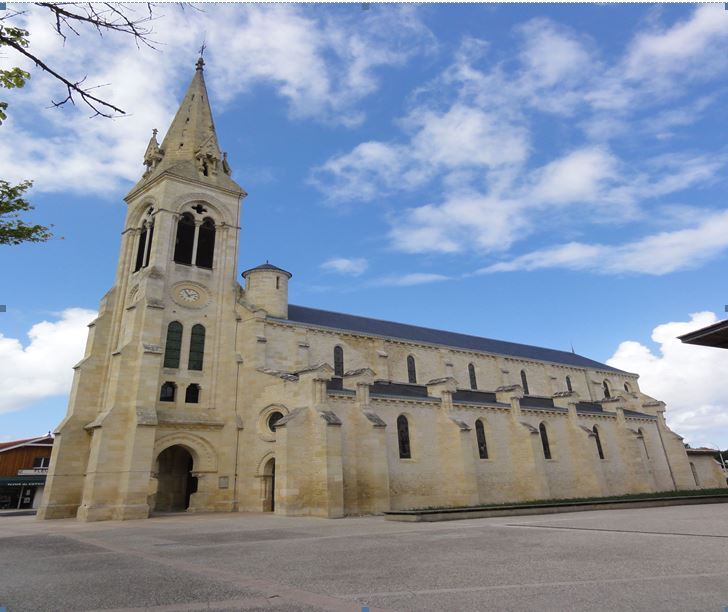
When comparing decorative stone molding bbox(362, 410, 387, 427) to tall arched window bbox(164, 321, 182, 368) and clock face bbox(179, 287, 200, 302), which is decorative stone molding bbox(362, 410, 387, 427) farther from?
clock face bbox(179, 287, 200, 302)

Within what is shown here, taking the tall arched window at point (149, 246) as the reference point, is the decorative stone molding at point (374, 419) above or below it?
below

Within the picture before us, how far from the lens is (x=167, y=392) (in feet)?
94.2

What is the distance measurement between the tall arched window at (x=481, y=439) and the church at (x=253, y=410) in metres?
0.10

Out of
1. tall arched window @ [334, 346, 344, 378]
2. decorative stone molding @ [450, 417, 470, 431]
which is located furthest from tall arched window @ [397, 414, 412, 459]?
tall arched window @ [334, 346, 344, 378]

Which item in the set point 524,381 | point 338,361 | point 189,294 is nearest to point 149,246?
point 189,294

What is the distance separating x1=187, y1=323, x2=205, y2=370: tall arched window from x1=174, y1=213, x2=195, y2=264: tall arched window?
5001 millimetres

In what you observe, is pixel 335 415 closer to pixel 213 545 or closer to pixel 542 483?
pixel 213 545

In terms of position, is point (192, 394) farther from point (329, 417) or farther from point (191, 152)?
point (191, 152)

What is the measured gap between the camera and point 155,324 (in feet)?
93.6

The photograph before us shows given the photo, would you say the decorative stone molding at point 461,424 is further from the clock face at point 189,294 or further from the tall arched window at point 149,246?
the tall arched window at point 149,246

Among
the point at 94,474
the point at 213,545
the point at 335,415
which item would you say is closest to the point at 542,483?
the point at 335,415

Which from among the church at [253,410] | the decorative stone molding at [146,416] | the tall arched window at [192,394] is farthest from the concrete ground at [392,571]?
the tall arched window at [192,394]

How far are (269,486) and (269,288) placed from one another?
1345cm

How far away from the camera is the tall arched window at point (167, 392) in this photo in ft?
93.2
